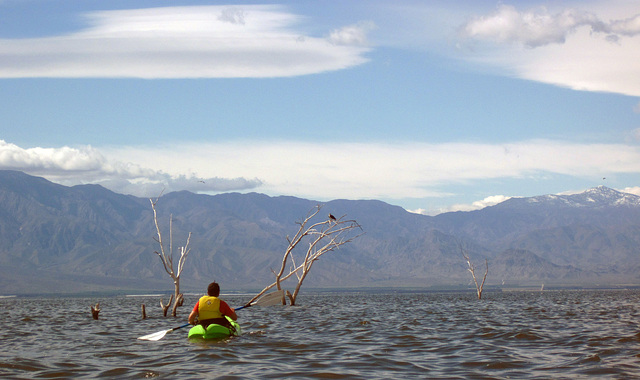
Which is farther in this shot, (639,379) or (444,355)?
(444,355)

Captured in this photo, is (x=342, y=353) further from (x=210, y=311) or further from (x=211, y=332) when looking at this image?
(x=210, y=311)

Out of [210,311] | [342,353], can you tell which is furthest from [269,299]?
[342,353]

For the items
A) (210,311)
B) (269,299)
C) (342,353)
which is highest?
(210,311)

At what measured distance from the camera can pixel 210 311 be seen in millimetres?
24625

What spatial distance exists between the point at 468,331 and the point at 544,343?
18.1ft

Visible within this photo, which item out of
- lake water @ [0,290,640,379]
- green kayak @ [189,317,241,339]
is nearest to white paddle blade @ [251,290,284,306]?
lake water @ [0,290,640,379]

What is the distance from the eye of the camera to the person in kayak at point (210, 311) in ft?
80.3

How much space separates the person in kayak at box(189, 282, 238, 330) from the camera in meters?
24.5

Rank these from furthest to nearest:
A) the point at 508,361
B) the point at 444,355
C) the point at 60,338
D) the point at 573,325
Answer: the point at 573,325 → the point at 60,338 → the point at 444,355 → the point at 508,361

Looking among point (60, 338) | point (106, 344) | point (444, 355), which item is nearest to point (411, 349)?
point (444, 355)

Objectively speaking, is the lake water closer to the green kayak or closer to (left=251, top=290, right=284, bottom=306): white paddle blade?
the green kayak

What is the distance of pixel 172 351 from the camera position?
22.2 m

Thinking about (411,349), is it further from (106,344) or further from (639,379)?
(106,344)

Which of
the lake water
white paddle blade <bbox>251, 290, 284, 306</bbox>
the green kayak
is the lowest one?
the lake water
